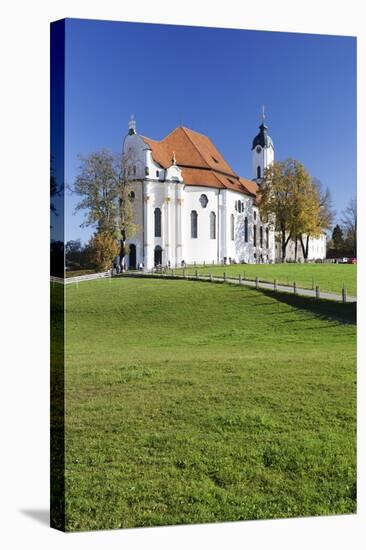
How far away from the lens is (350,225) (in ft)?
32.0

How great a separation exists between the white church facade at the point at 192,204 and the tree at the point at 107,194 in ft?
0.43

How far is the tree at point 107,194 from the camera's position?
8.10 metres

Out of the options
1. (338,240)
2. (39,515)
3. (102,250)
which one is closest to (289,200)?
(338,240)

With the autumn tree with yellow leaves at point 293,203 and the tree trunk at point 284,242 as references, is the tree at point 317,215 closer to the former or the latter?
the autumn tree with yellow leaves at point 293,203

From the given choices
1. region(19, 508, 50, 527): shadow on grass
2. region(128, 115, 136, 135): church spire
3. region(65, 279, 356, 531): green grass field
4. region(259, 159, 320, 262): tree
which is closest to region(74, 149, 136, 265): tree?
region(128, 115, 136, 135): church spire

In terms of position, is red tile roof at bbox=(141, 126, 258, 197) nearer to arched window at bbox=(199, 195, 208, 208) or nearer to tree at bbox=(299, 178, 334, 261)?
arched window at bbox=(199, 195, 208, 208)

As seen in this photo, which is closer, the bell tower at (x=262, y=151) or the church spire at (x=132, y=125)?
the church spire at (x=132, y=125)

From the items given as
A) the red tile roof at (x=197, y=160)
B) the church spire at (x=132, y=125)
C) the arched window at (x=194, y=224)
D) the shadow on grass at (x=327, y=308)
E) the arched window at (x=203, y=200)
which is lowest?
the shadow on grass at (x=327, y=308)

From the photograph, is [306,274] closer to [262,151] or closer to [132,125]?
[262,151]

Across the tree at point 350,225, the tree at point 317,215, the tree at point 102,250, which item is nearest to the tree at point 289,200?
the tree at point 317,215

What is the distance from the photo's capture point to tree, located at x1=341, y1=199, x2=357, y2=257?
9.70 metres

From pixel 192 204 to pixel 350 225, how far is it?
2039 millimetres

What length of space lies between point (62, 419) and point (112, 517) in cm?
115

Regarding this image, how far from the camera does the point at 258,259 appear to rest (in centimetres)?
1009
